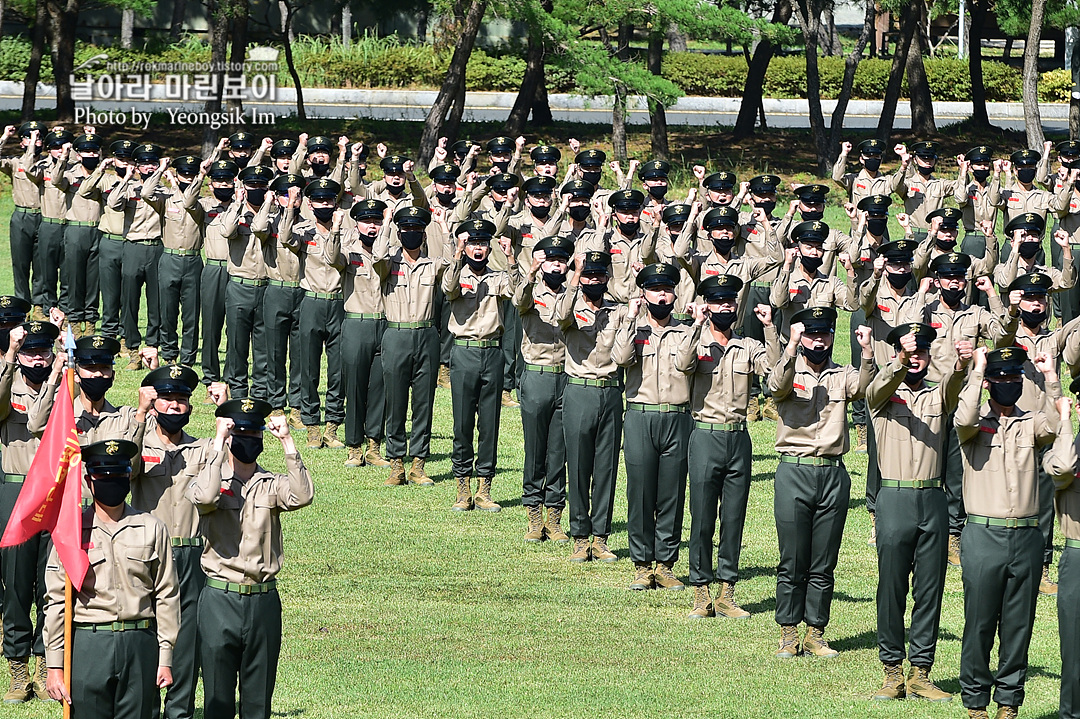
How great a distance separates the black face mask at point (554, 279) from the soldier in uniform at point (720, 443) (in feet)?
6.15

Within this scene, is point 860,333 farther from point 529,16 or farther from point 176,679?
point 529,16

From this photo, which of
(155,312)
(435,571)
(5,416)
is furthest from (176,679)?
(155,312)

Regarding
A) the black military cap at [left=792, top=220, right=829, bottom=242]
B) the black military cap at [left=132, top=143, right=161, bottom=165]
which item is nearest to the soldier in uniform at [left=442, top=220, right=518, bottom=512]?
the black military cap at [left=792, top=220, right=829, bottom=242]

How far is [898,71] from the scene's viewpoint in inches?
1330

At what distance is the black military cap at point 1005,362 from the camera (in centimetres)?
1016

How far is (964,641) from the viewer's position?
33.7 ft

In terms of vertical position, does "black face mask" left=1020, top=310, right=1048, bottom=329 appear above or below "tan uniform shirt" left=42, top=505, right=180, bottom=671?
above

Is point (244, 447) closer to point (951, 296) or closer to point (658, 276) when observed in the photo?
point (658, 276)

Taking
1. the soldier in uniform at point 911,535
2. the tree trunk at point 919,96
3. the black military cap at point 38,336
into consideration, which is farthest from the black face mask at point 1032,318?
the tree trunk at point 919,96

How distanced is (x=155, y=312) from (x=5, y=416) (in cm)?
927

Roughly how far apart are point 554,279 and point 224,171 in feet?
17.8

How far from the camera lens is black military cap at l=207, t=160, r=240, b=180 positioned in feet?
58.4

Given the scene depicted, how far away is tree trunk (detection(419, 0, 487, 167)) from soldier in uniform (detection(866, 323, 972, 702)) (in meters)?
20.4

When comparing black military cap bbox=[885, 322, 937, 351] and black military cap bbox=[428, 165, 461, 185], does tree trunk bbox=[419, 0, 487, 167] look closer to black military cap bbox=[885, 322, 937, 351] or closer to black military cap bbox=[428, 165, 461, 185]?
black military cap bbox=[428, 165, 461, 185]
